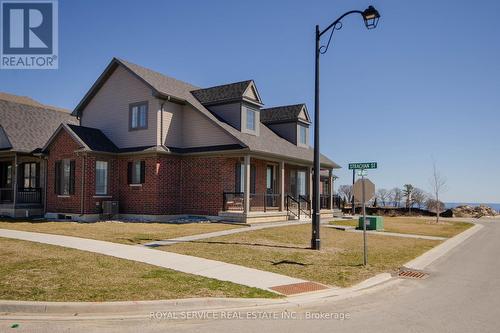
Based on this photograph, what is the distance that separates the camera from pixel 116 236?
52.1ft

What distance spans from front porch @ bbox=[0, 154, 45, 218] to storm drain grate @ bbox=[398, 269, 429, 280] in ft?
72.1

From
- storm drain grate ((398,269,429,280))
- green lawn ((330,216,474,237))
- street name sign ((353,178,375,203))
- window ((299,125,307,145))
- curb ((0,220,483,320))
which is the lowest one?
green lawn ((330,216,474,237))

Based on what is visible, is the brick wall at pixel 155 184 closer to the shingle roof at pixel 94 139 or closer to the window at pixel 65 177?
the window at pixel 65 177

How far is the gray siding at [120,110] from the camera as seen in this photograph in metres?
23.3

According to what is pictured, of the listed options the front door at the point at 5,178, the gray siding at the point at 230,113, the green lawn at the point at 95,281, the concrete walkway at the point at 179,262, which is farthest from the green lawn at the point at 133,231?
the front door at the point at 5,178

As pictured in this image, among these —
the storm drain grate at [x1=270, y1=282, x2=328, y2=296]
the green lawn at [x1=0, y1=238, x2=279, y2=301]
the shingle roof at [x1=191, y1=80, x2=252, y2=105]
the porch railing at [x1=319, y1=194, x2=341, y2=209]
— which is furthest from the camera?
the porch railing at [x1=319, y1=194, x2=341, y2=209]

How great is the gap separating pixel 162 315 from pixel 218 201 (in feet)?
52.4

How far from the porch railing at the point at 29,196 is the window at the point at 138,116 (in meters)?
7.63

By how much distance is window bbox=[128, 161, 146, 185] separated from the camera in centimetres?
2314

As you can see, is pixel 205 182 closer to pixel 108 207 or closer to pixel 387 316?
pixel 108 207

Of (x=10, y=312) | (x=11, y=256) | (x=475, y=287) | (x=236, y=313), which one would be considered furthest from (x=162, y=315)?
(x=475, y=287)

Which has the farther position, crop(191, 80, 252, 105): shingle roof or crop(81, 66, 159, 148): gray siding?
crop(191, 80, 252, 105): shingle roof

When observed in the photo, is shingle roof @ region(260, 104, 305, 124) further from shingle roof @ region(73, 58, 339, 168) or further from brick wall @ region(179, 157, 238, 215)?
brick wall @ region(179, 157, 238, 215)

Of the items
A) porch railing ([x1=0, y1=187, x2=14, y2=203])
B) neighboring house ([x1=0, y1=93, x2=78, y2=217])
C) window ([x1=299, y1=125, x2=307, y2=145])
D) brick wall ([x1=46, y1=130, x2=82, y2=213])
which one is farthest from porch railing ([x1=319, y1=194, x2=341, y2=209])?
porch railing ([x1=0, y1=187, x2=14, y2=203])
